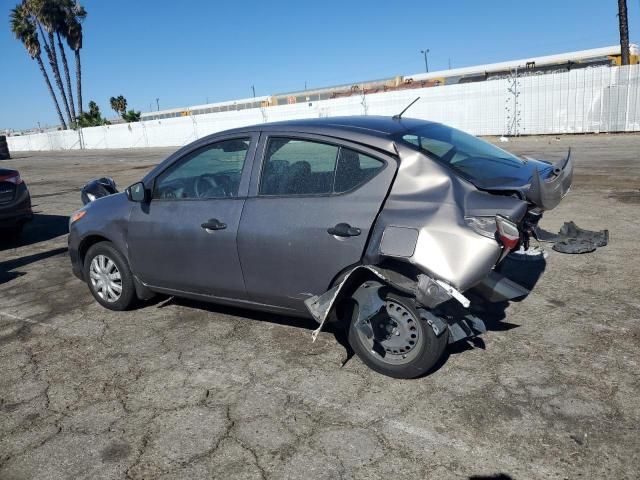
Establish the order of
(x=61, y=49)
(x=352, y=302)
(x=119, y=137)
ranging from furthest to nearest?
(x=61, y=49) < (x=119, y=137) < (x=352, y=302)

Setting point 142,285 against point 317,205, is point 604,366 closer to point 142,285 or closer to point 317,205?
point 317,205

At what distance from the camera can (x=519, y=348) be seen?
12.0 feet

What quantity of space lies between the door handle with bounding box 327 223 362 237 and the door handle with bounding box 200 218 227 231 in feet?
3.05

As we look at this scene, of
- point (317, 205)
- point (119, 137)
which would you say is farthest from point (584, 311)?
point (119, 137)

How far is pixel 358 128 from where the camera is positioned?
3646mm

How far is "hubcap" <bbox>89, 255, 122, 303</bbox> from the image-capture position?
15.8ft

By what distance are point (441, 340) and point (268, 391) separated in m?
1.13

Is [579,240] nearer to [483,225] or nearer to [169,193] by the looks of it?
[483,225]

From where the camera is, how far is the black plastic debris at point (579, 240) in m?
5.60

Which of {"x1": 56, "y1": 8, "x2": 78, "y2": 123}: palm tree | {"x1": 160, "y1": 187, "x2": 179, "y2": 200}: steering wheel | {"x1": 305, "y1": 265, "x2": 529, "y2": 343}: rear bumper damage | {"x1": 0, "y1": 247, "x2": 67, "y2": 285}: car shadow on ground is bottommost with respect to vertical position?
{"x1": 0, "y1": 247, "x2": 67, "y2": 285}: car shadow on ground

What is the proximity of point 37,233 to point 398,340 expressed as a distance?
7.98 metres

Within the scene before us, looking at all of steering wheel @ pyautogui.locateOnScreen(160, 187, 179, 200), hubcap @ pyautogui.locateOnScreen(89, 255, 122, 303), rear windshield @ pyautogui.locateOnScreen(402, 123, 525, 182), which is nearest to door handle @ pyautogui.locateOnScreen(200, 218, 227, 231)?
steering wheel @ pyautogui.locateOnScreen(160, 187, 179, 200)

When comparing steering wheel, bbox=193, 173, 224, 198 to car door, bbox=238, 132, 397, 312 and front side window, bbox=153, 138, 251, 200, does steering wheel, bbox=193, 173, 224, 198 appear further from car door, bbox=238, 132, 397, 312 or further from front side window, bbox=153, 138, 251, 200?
car door, bbox=238, 132, 397, 312

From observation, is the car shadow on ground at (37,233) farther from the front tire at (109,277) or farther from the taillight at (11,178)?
the front tire at (109,277)
